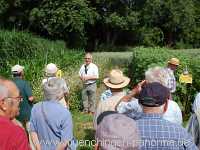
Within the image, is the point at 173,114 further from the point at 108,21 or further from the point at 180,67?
the point at 108,21

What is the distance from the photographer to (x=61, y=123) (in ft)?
18.8

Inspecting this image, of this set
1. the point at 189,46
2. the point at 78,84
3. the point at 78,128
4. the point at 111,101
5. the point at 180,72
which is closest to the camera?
the point at 111,101

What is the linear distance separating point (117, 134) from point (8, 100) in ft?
3.42

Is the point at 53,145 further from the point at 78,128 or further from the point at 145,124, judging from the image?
the point at 78,128

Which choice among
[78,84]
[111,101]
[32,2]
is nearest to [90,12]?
[32,2]

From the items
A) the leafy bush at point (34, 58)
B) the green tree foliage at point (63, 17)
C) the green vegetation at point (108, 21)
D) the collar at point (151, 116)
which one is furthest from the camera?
the green vegetation at point (108, 21)

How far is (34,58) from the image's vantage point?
16.9m

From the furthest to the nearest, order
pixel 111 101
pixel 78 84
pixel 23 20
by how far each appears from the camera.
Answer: pixel 23 20, pixel 78 84, pixel 111 101

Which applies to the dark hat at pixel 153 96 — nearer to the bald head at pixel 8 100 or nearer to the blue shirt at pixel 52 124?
the bald head at pixel 8 100

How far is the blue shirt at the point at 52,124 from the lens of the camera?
18.8ft

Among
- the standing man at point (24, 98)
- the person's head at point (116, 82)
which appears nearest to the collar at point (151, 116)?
the person's head at point (116, 82)

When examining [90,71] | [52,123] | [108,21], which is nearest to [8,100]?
[52,123]

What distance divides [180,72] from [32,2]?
33325 mm

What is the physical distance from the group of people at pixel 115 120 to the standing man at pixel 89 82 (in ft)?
20.1
